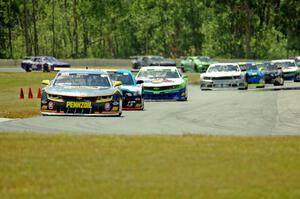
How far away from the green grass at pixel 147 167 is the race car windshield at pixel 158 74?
1897cm

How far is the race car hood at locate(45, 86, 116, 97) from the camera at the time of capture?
23.7m

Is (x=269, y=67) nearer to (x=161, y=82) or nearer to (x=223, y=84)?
(x=223, y=84)

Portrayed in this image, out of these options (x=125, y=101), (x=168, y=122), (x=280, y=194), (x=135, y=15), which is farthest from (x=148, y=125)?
(x=135, y=15)

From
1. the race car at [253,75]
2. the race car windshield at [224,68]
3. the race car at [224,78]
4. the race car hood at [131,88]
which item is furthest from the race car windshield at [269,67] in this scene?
the race car hood at [131,88]

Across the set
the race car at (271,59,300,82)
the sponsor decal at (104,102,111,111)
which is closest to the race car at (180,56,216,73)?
the race car at (271,59,300,82)

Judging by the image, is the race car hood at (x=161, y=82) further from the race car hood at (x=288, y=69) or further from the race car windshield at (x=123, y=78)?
the race car hood at (x=288, y=69)

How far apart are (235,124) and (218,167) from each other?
9.92 metres

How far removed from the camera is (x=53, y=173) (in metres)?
11.4

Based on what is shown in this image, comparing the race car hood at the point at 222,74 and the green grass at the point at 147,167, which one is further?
the race car hood at the point at 222,74

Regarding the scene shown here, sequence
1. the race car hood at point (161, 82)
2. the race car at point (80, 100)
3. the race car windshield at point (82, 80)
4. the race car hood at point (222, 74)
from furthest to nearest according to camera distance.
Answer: the race car hood at point (222, 74), the race car hood at point (161, 82), the race car windshield at point (82, 80), the race car at point (80, 100)

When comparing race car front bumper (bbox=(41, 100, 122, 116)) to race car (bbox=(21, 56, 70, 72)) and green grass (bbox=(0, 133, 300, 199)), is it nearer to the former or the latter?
green grass (bbox=(0, 133, 300, 199))

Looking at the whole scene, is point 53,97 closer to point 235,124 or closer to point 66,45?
point 235,124

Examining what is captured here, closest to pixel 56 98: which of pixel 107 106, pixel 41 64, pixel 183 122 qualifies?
pixel 107 106

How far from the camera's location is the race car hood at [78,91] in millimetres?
23719
